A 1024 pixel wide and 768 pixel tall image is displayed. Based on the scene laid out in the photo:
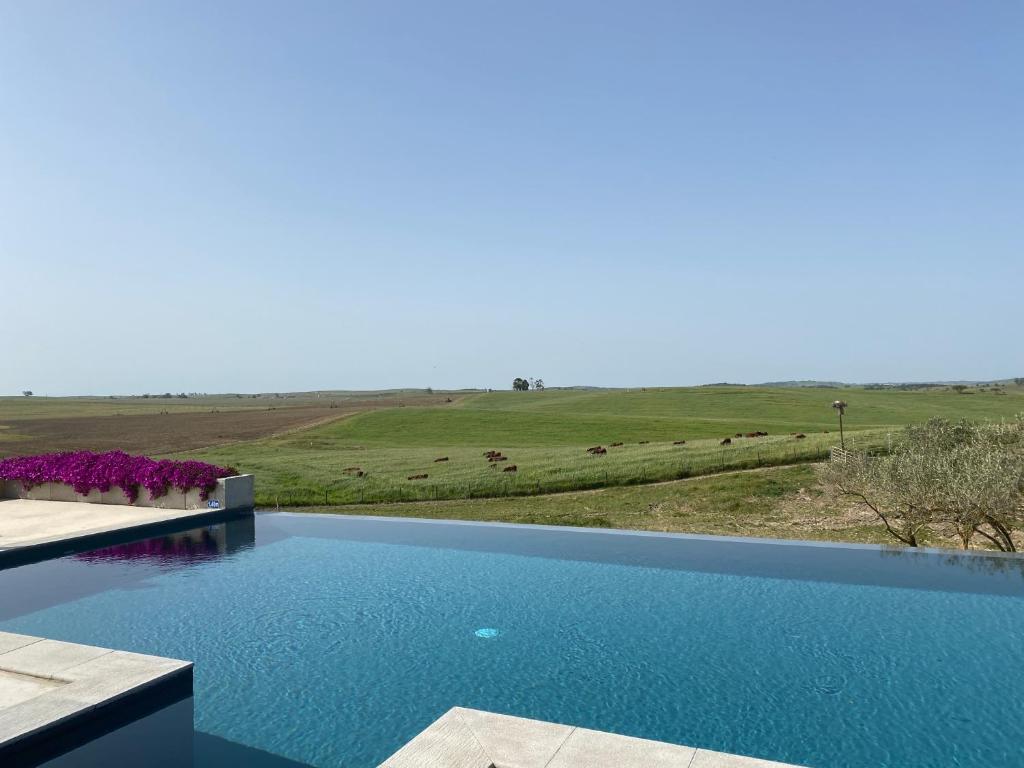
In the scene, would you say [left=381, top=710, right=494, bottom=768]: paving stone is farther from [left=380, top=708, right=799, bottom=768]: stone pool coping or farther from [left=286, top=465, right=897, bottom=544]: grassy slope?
[left=286, top=465, right=897, bottom=544]: grassy slope

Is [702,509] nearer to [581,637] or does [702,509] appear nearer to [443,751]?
[581,637]

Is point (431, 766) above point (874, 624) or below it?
above

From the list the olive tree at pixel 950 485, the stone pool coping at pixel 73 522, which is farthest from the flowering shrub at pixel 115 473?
the olive tree at pixel 950 485

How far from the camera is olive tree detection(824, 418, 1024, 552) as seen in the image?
15008 mm

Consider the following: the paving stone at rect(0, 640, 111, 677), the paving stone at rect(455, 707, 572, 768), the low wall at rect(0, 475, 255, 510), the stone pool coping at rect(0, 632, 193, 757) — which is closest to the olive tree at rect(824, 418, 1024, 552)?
the paving stone at rect(455, 707, 572, 768)

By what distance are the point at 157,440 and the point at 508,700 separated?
63.9m

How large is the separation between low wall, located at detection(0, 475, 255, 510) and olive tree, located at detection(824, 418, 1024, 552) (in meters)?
17.2

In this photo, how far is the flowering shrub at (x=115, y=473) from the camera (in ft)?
67.8

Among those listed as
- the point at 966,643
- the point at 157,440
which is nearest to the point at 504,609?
the point at 966,643

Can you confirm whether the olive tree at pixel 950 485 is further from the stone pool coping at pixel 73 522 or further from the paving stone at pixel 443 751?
the stone pool coping at pixel 73 522

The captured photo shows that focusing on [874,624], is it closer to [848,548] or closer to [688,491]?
[848,548]

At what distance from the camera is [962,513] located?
15281mm

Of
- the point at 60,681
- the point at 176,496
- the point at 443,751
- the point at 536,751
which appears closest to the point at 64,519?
the point at 176,496

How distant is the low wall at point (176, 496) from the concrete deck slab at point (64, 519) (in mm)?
249
